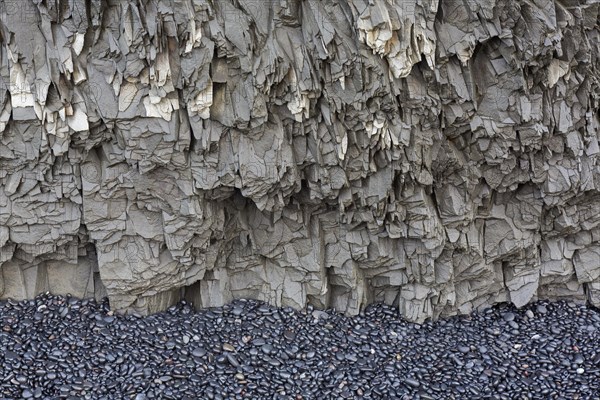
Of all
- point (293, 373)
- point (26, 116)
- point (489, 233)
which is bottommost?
point (293, 373)

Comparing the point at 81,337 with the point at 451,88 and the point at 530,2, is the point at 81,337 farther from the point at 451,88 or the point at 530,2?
the point at 530,2

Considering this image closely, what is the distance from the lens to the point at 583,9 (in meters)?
8.95

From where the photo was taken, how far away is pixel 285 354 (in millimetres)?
9047

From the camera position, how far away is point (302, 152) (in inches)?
352

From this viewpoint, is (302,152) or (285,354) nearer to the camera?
(302,152)

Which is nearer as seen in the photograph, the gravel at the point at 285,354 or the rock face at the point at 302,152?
the rock face at the point at 302,152

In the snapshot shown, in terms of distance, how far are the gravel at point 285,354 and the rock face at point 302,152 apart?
1.22ft

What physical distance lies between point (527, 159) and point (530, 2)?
88.3 inches

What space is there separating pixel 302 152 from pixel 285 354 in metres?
2.84

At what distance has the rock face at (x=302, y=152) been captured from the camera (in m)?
8.17

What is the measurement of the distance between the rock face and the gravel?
→ 0.37 metres

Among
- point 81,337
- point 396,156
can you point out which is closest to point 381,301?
point 396,156

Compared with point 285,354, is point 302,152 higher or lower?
higher

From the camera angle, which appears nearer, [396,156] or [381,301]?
[396,156]
